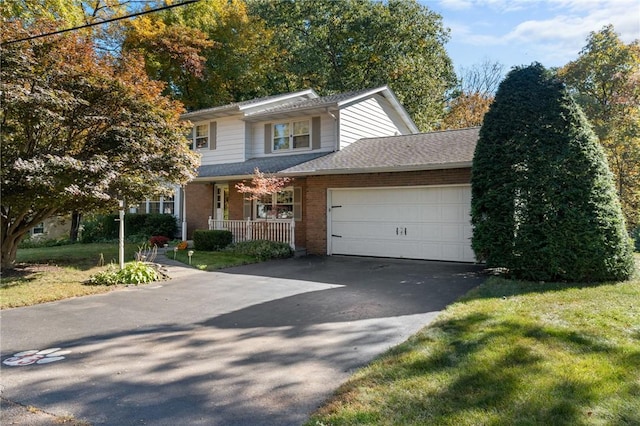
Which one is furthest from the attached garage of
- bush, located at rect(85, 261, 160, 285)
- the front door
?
bush, located at rect(85, 261, 160, 285)

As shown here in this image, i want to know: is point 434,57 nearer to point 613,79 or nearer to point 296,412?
point 613,79

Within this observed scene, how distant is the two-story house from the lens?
11656mm

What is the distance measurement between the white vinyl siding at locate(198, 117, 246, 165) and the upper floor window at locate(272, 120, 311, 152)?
4.73 feet

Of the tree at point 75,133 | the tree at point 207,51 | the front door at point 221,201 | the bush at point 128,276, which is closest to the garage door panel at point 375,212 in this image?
the tree at point 75,133

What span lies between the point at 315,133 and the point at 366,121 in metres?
2.48

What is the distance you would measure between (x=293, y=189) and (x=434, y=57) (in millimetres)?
17252

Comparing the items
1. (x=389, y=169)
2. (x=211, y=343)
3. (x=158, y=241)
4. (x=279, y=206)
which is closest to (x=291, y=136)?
(x=279, y=206)

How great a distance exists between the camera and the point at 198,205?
59.0ft

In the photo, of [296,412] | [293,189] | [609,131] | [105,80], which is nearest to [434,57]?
[609,131]

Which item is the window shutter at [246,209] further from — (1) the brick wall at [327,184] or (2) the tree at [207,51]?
(2) the tree at [207,51]

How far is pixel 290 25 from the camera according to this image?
90.2ft

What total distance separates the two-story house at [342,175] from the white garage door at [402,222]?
0.03 m

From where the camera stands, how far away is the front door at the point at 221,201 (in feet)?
56.6

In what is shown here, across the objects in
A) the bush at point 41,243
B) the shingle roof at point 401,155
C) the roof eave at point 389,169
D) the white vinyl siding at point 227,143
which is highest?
the white vinyl siding at point 227,143
